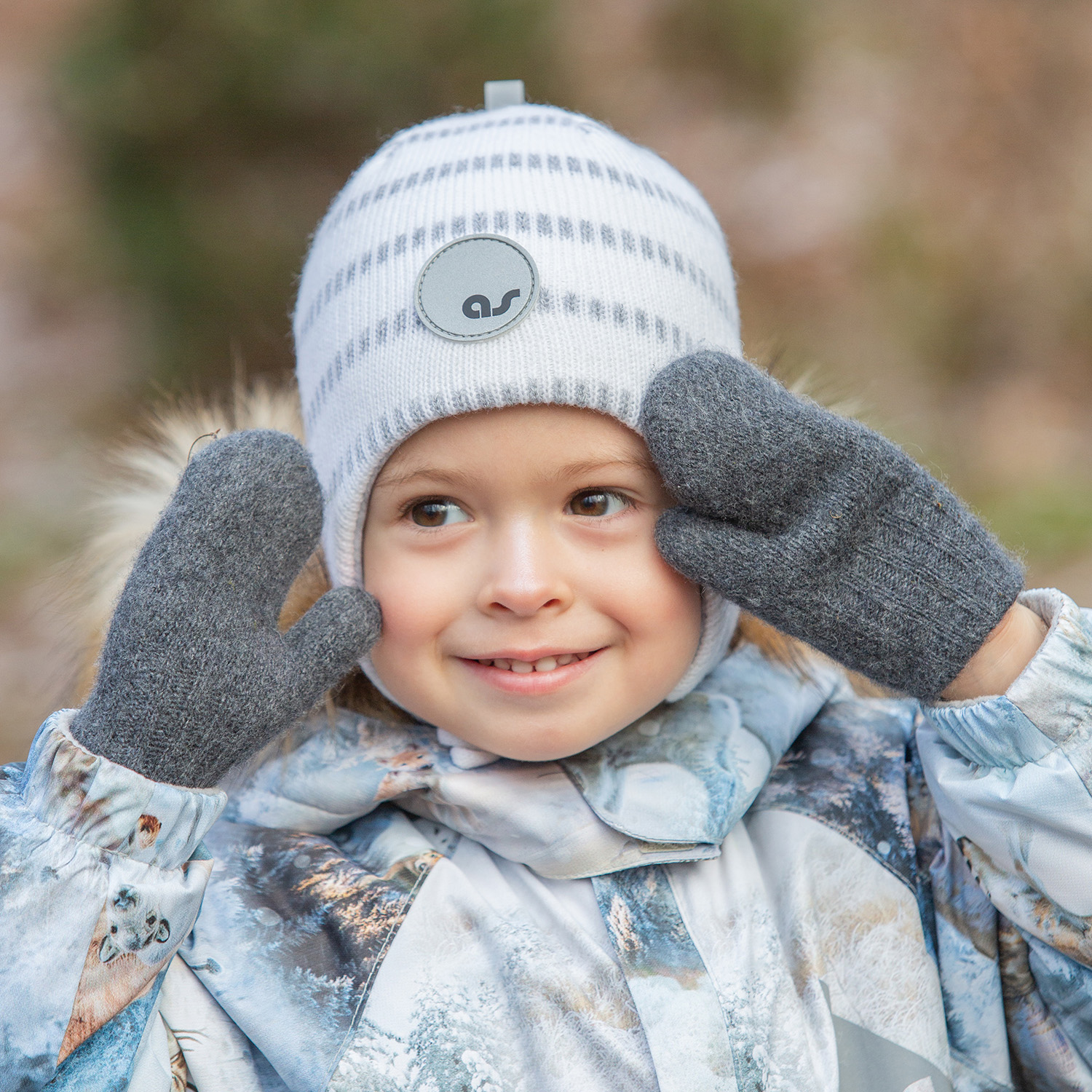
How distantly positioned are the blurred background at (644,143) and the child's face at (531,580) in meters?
2.49

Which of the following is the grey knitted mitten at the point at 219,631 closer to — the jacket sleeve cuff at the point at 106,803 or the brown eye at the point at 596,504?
the jacket sleeve cuff at the point at 106,803

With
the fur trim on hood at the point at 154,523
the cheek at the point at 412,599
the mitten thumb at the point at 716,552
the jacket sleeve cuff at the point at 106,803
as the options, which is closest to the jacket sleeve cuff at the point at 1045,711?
the mitten thumb at the point at 716,552

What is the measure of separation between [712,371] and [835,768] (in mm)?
509

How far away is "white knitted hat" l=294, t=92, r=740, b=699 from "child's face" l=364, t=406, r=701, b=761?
40mm

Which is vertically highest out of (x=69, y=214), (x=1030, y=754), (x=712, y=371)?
(x=69, y=214)

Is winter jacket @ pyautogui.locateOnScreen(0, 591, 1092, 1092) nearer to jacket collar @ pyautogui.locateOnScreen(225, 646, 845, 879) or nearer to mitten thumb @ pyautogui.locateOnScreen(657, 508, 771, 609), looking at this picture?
jacket collar @ pyautogui.locateOnScreen(225, 646, 845, 879)

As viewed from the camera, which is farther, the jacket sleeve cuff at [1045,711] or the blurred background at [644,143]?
the blurred background at [644,143]

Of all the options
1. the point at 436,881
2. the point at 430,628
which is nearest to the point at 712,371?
the point at 430,628

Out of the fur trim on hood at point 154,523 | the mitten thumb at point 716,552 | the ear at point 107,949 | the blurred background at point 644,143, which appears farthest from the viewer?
the blurred background at point 644,143

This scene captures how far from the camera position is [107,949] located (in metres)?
0.98

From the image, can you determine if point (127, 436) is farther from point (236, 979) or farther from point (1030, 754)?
point (1030, 754)

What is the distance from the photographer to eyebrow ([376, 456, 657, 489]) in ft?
3.80

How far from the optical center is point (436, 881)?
120 cm

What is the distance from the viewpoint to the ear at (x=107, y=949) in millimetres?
973
